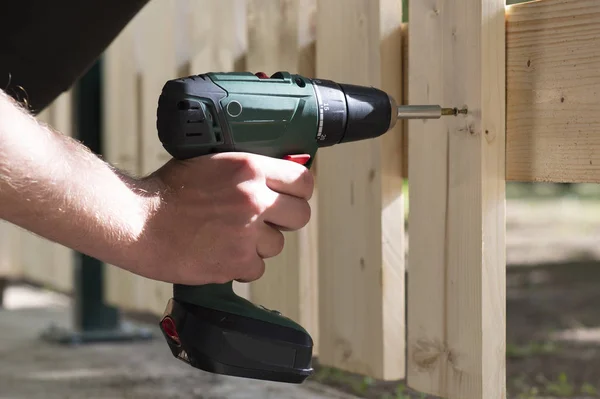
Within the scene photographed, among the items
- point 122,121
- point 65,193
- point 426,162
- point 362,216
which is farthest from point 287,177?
point 122,121

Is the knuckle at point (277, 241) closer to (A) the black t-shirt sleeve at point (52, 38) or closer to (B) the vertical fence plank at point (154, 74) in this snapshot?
(A) the black t-shirt sleeve at point (52, 38)

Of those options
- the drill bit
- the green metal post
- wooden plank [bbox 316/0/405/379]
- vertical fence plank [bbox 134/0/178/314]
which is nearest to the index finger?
the drill bit

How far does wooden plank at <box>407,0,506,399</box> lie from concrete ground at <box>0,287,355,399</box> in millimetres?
694

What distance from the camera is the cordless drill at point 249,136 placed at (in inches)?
59.4

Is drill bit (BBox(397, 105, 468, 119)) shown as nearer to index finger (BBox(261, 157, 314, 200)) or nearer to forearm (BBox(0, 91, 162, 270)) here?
index finger (BBox(261, 157, 314, 200))

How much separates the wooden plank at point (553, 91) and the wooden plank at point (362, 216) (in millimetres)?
378

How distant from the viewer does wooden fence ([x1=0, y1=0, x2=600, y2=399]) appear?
65.8 inches

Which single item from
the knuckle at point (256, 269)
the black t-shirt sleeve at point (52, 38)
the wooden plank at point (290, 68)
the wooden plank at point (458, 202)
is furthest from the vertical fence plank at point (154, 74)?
the knuckle at point (256, 269)

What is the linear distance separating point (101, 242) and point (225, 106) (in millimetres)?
319

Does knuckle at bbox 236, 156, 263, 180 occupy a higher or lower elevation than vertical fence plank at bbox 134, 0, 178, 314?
lower

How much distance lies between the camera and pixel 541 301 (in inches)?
169

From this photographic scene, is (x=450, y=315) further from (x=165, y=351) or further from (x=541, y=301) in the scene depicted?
(x=541, y=301)

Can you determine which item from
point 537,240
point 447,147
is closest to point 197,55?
point 447,147

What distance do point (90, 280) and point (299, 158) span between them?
2132 mm
